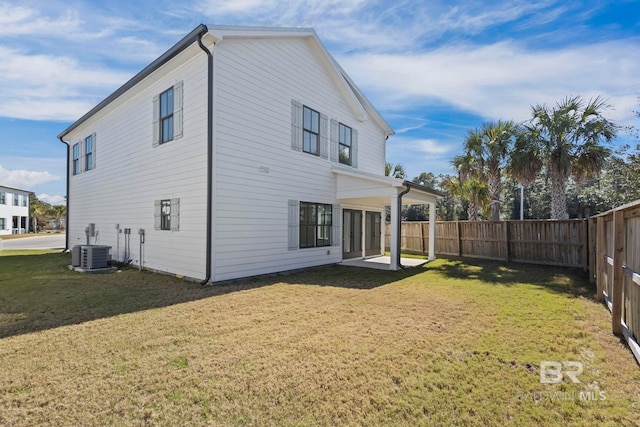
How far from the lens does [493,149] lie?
13.6 m

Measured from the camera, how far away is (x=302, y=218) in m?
9.98

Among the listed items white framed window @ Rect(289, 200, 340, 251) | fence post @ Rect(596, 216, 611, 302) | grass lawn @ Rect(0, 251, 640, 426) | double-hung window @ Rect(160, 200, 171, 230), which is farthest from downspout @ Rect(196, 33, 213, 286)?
fence post @ Rect(596, 216, 611, 302)

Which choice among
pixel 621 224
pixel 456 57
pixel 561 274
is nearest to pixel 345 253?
pixel 561 274

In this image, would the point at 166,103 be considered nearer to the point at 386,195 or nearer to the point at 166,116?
the point at 166,116

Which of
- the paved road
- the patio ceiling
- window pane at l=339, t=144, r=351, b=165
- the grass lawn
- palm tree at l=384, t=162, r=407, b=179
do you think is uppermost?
palm tree at l=384, t=162, r=407, b=179

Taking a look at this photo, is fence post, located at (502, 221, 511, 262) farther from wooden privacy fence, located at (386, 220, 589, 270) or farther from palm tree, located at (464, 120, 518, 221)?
palm tree, located at (464, 120, 518, 221)

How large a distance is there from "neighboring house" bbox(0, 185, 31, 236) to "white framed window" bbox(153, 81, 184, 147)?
3518cm

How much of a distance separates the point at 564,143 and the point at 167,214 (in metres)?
13.7

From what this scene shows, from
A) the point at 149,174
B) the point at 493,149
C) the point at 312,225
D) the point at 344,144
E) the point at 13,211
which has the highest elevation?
the point at 493,149

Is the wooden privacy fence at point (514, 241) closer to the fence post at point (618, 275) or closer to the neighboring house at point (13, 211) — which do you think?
the fence post at point (618, 275)

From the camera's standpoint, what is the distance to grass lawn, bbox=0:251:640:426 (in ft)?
8.12

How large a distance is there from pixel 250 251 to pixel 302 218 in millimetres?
2257

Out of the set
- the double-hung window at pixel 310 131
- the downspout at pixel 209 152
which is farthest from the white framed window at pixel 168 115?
the double-hung window at pixel 310 131

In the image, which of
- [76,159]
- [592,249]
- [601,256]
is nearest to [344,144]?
[592,249]
